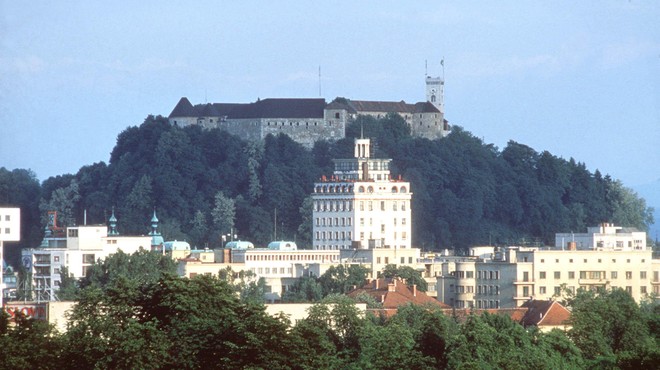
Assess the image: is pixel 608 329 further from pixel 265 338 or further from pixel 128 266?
pixel 128 266

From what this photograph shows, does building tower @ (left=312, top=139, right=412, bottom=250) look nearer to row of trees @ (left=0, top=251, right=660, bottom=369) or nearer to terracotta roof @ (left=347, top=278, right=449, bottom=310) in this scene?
terracotta roof @ (left=347, top=278, right=449, bottom=310)

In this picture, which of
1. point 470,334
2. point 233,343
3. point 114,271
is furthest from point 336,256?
point 233,343

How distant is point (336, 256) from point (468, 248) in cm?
2246

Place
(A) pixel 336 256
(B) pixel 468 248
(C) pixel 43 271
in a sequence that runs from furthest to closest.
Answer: (B) pixel 468 248, (A) pixel 336 256, (C) pixel 43 271

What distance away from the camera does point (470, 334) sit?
9094cm

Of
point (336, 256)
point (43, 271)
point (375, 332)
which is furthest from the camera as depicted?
point (336, 256)

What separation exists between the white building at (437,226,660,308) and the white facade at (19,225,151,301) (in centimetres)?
2027

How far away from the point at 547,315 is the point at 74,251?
48.6m

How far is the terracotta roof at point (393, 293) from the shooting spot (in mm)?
126625

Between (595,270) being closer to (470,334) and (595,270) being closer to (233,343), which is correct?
(470,334)

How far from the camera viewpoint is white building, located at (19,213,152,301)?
154500 millimetres

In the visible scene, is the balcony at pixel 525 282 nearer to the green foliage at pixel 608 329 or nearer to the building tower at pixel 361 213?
the green foliage at pixel 608 329

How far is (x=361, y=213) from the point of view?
17962cm

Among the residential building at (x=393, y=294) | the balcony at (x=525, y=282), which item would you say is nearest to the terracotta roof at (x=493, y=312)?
the residential building at (x=393, y=294)
